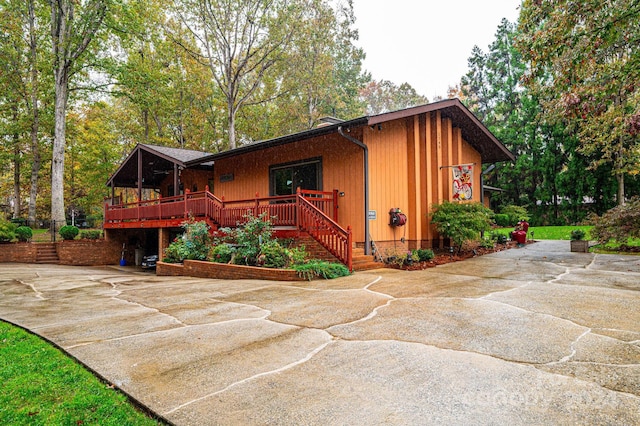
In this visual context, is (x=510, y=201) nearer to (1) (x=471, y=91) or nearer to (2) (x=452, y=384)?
(1) (x=471, y=91)

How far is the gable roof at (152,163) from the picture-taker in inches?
591

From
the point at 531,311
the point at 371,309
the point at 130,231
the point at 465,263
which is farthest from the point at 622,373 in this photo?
the point at 130,231

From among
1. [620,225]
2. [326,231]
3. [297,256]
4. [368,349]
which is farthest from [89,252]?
[620,225]

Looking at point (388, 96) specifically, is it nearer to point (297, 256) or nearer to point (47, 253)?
point (47, 253)

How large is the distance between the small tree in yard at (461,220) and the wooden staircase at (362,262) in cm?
237

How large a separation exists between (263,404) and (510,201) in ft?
88.1

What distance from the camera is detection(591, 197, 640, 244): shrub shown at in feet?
Result: 31.4

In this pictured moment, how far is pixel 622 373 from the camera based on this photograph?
8.48 feet

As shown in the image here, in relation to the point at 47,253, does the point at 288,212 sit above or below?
above

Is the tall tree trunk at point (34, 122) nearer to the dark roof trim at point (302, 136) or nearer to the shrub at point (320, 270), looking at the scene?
the dark roof trim at point (302, 136)

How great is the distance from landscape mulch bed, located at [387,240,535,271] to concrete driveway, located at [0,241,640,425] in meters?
2.44

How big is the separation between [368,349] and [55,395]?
238 cm

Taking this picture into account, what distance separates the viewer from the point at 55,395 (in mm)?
2406

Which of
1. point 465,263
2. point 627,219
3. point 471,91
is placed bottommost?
point 465,263
